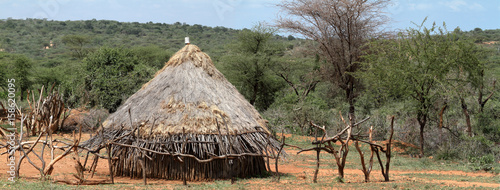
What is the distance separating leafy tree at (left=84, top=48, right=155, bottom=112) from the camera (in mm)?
19616

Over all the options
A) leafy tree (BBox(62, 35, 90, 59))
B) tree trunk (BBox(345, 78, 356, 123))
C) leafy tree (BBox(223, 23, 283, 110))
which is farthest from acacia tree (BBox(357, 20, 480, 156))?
leafy tree (BBox(62, 35, 90, 59))

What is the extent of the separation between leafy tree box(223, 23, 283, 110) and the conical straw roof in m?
12.9

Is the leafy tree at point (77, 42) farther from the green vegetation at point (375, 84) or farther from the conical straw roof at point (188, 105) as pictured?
the conical straw roof at point (188, 105)

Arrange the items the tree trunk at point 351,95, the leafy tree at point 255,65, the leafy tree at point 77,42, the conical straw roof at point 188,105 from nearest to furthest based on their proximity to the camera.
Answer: the conical straw roof at point 188,105
the tree trunk at point 351,95
the leafy tree at point 255,65
the leafy tree at point 77,42

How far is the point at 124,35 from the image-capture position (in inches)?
2307

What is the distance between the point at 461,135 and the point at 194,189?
9.93 m

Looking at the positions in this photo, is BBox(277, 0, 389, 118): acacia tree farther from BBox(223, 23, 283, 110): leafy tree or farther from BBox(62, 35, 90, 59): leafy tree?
→ BBox(62, 35, 90, 59): leafy tree

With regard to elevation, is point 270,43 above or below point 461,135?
above

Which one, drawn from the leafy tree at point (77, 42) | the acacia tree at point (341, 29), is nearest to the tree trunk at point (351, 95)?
the acacia tree at point (341, 29)

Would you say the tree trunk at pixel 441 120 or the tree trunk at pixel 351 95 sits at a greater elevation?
the tree trunk at pixel 351 95

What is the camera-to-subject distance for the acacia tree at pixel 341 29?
794 inches

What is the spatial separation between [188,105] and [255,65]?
14.8 m

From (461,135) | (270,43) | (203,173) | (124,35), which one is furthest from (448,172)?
(124,35)

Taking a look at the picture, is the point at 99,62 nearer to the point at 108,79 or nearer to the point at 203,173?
the point at 108,79
